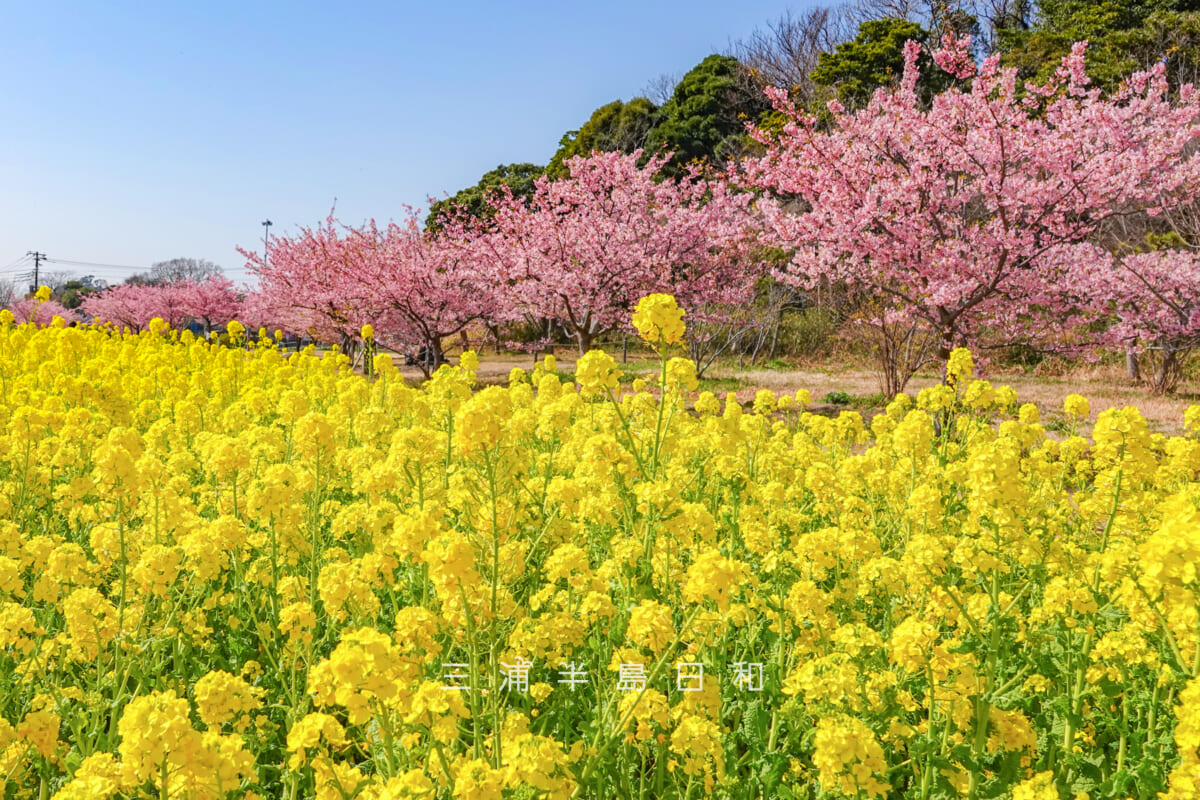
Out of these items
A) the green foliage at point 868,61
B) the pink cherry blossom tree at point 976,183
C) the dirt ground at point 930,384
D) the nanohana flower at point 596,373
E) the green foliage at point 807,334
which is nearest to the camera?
the nanohana flower at point 596,373

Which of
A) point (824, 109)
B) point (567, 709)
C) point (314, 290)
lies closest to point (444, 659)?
point (567, 709)

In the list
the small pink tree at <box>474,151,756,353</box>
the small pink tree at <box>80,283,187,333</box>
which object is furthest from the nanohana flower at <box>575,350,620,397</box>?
the small pink tree at <box>80,283,187,333</box>

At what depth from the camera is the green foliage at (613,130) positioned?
111 ft

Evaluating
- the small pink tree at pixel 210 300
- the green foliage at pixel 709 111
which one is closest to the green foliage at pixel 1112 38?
the green foliage at pixel 709 111

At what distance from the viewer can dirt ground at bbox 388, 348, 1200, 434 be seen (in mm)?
11125

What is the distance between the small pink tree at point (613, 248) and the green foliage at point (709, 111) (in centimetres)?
1724

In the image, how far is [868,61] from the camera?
27.5 metres

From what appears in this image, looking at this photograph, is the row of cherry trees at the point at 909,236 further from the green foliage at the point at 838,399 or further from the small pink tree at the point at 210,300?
the small pink tree at the point at 210,300

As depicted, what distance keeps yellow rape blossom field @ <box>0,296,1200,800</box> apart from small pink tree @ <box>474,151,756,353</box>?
362 inches

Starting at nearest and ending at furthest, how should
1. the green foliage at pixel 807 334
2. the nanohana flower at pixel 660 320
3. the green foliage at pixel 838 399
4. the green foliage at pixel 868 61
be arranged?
the nanohana flower at pixel 660 320 < the green foliage at pixel 838 399 < the green foliage at pixel 807 334 < the green foliage at pixel 868 61

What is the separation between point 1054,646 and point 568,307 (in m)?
10.9

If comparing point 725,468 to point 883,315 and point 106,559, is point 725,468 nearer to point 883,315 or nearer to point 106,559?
point 106,559

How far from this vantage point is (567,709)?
2.48m

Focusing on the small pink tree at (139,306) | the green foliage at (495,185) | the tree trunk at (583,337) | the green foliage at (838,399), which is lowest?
the green foliage at (838,399)
